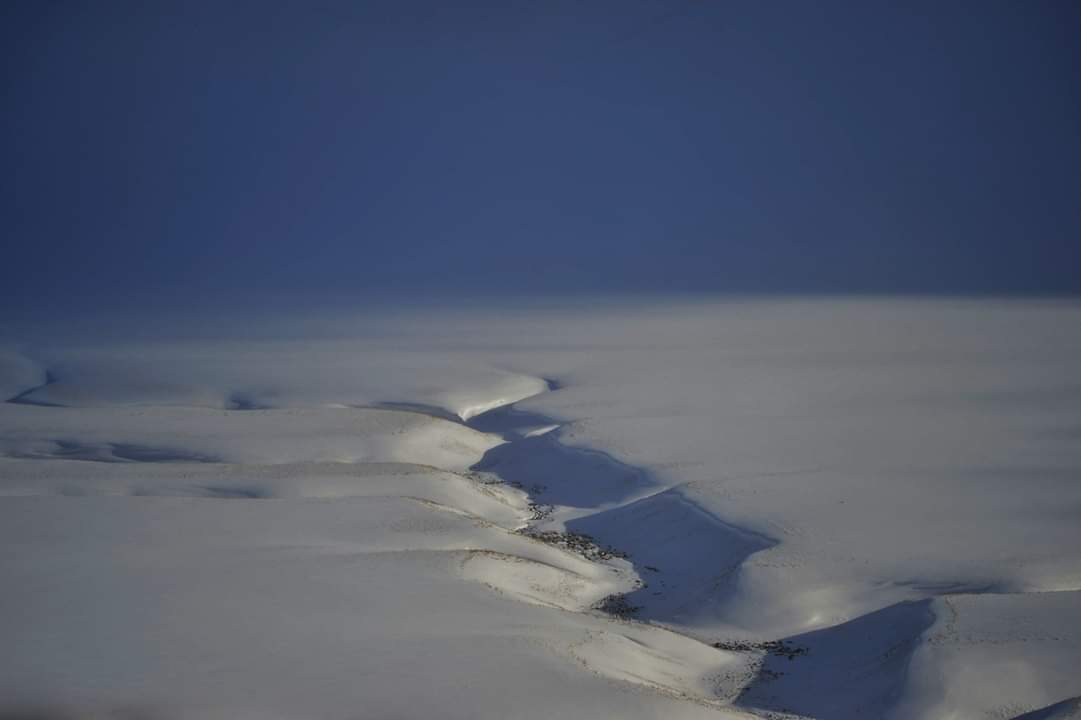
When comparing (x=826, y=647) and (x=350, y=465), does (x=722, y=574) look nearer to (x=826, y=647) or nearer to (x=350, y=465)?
(x=826, y=647)

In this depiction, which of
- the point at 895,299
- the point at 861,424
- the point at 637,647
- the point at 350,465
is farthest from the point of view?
the point at 895,299

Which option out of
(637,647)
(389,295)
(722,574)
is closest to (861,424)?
(722,574)

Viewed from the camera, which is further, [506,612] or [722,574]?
[722,574]

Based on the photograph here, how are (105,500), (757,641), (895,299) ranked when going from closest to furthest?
(757,641), (105,500), (895,299)

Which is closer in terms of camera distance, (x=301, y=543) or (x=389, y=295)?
(x=301, y=543)

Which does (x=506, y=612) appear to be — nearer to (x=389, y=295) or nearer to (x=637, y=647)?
(x=637, y=647)

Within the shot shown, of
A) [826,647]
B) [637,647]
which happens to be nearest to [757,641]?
[826,647]
